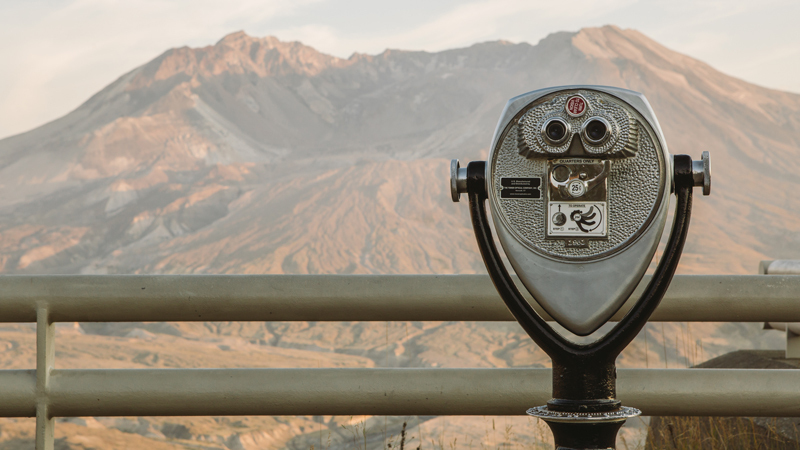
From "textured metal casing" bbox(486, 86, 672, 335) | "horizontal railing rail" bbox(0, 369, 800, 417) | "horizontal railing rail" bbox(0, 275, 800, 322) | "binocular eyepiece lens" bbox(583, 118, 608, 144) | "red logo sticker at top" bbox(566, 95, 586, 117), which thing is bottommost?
"horizontal railing rail" bbox(0, 369, 800, 417)

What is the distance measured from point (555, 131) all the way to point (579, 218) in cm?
19

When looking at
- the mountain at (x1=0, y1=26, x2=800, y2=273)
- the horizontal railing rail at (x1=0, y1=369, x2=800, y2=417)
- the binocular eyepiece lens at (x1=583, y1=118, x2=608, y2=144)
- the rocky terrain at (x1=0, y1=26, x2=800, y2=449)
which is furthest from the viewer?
the mountain at (x1=0, y1=26, x2=800, y2=273)

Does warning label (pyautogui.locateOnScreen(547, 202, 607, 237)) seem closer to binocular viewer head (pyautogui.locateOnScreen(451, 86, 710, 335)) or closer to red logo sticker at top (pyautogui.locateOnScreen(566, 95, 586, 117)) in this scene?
binocular viewer head (pyautogui.locateOnScreen(451, 86, 710, 335))

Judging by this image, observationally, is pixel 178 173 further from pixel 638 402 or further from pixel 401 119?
pixel 638 402

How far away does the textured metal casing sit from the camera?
1.62 m

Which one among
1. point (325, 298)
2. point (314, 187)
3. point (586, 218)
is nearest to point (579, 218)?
point (586, 218)

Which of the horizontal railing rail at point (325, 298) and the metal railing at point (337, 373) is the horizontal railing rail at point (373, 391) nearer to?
the metal railing at point (337, 373)

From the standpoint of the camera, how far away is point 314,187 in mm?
86188

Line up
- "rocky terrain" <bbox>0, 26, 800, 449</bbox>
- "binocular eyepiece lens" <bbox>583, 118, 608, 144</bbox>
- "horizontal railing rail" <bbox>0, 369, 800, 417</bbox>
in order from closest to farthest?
1. "binocular eyepiece lens" <bbox>583, 118, 608, 144</bbox>
2. "horizontal railing rail" <bbox>0, 369, 800, 417</bbox>
3. "rocky terrain" <bbox>0, 26, 800, 449</bbox>

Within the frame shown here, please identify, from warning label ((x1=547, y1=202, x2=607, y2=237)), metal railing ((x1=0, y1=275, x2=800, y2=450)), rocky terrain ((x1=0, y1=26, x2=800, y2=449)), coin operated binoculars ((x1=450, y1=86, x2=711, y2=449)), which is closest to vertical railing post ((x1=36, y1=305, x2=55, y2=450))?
metal railing ((x1=0, y1=275, x2=800, y2=450))

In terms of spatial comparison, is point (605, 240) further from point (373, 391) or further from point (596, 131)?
point (373, 391)

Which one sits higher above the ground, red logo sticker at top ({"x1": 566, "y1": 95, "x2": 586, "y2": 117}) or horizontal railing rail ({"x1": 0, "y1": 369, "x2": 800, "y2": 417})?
Result: red logo sticker at top ({"x1": 566, "y1": 95, "x2": 586, "y2": 117})

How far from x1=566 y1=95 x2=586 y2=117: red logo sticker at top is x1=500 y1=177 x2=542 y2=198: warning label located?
0.16 meters

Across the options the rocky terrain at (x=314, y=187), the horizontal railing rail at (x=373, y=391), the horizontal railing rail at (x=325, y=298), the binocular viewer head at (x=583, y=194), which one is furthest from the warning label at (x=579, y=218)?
the rocky terrain at (x=314, y=187)
